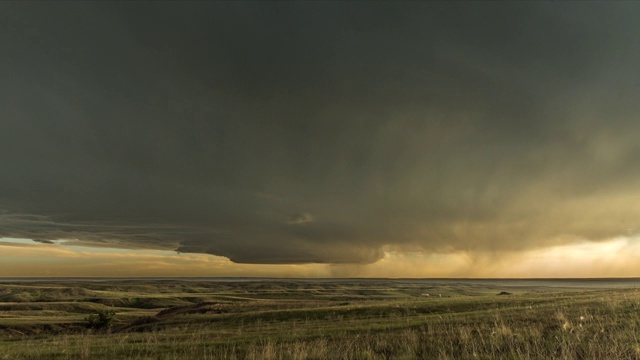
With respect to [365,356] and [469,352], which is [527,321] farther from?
[365,356]

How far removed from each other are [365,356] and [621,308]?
16100mm

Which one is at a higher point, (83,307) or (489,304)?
(489,304)

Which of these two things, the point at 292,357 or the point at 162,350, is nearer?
the point at 292,357

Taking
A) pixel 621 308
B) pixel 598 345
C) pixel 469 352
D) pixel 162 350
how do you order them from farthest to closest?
1. pixel 621 308
2. pixel 162 350
3. pixel 469 352
4. pixel 598 345

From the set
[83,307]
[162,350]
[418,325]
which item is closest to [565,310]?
[418,325]

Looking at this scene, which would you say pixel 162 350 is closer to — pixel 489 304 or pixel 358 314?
pixel 358 314

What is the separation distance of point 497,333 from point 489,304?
70.0 feet

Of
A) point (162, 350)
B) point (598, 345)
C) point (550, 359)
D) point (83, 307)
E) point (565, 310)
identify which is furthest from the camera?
point (83, 307)

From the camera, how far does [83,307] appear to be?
3871 inches

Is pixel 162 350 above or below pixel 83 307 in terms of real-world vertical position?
above

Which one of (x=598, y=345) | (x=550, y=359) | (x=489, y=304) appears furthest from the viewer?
(x=489, y=304)

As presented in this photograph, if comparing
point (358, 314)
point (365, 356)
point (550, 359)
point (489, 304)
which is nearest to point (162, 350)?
point (365, 356)

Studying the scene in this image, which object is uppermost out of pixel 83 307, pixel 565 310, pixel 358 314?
pixel 565 310

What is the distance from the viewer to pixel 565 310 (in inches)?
845
